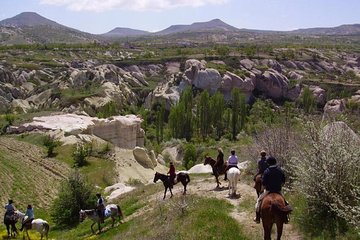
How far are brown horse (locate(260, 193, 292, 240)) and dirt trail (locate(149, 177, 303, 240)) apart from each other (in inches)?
72.1

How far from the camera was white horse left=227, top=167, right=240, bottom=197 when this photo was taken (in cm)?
2123

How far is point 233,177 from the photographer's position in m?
21.3

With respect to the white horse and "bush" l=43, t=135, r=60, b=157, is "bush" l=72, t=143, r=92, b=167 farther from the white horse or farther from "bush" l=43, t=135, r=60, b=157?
the white horse

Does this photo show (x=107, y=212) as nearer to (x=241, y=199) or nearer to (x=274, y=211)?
(x=241, y=199)

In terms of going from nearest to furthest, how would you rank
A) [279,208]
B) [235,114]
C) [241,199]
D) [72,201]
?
[279,208] < [241,199] < [72,201] < [235,114]

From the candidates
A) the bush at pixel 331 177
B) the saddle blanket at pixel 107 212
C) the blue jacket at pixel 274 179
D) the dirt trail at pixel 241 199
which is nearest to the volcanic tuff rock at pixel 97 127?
the dirt trail at pixel 241 199

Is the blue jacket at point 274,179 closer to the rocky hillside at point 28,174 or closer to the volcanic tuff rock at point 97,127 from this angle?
the rocky hillside at point 28,174

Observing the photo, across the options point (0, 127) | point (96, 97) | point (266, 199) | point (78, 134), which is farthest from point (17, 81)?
point (266, 199)

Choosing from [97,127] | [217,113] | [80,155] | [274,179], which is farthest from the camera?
[217,113]

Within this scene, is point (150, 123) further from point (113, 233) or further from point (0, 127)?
point (113, 233)

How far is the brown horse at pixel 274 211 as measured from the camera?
1395 centimetres

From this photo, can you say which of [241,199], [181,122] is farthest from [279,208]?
[181,122]

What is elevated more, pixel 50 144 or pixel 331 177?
pixel 331 177

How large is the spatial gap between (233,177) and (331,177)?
6.46 meters
